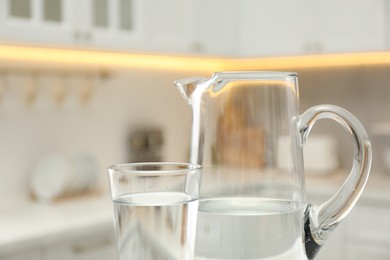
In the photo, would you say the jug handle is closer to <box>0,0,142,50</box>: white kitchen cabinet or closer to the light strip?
<box>0,0,142,50</box>: white kitchen cabinet

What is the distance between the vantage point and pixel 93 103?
2.79 metres

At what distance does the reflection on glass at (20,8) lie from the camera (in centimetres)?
209

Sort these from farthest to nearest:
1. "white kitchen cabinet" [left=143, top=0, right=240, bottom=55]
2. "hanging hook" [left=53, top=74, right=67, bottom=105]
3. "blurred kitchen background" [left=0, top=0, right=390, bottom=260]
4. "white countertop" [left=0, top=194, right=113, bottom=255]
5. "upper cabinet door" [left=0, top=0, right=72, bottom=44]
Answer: "white kitchen cabinet" [left=143, top=0, right=240, bottom=55] < "hanging hook" [left=53, top=74, right=67, bottom=105] < "blurred kitchen background" [left=0, top=0, right=390, bottom=260] < "upper cabinet door" [left=0, top=0, right=72, bottom=44] < "white countertop" [left=0, top=194, right=113, bottom=255]

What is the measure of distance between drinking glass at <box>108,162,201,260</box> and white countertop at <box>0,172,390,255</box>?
1.47 meters

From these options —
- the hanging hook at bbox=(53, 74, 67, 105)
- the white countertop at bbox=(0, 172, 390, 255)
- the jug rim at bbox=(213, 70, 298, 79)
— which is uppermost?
the hanging hook at bbox=(53, 74, 67, 105)

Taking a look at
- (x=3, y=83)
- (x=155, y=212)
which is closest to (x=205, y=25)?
(x=3, y=83)

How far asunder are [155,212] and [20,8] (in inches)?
71.5

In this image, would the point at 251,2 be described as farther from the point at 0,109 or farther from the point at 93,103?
the point at 0,109

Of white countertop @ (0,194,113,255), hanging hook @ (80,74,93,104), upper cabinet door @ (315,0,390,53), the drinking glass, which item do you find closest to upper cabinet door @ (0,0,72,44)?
hanging hook @ (80,74,93,104)

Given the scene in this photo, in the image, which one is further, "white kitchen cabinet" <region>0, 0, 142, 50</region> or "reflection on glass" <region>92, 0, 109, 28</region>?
"reflection on glass" <region>92, 0, 109, 28</region>

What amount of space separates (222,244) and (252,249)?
3cm

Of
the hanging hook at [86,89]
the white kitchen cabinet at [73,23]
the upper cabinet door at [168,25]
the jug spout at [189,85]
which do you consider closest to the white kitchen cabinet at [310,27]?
the upper cabinet door at [168,25]

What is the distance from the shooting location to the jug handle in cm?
55

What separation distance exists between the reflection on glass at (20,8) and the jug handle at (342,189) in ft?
5.71
